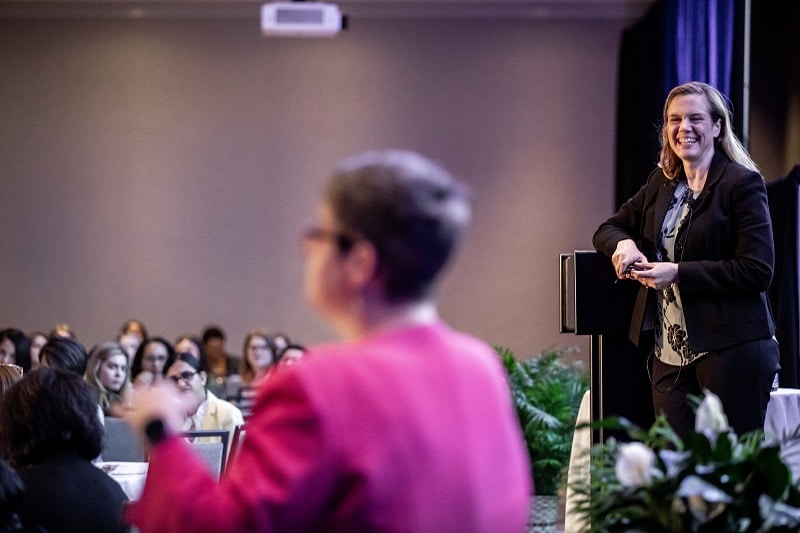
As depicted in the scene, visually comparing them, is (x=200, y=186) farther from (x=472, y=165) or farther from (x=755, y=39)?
(x=755, y=39)

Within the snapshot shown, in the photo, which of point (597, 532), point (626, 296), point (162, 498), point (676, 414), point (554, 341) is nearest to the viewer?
point (162, 498)

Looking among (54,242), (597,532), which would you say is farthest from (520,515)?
(54,242)

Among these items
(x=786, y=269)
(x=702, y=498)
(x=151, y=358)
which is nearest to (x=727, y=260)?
(x=702, y=498)

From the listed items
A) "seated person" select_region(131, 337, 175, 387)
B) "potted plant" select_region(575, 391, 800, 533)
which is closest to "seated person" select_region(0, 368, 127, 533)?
"potted plant" select_region(575, 391, 800, 533)

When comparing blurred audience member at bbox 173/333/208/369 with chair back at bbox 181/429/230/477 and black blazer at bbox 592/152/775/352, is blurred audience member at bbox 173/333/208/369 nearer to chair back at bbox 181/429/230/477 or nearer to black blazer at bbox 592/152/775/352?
chair back at bbox 181/429/230/477

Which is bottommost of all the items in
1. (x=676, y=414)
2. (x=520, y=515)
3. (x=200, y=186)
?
(x=676, y=414)

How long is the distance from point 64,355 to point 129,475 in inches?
68.2

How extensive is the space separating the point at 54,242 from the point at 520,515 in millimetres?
9113

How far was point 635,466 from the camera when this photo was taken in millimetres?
1680

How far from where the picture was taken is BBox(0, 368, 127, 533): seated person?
2.46 meters

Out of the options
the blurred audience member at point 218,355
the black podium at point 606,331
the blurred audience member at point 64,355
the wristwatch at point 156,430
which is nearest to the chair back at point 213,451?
the blurred audience member at point 64,355

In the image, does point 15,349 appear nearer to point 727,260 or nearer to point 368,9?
point 368,9

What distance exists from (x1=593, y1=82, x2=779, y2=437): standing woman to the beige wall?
22.2 feet

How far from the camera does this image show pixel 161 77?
9750 millimetres
